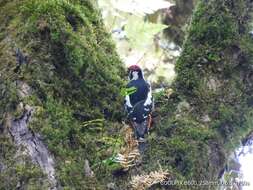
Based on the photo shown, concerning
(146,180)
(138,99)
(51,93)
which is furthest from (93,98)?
(146,180)

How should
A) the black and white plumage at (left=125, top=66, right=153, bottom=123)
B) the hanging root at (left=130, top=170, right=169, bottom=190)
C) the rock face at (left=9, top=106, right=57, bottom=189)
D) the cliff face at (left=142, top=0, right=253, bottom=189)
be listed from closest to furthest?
the rock face at (left=9, top=106, right=57, bottom=189)
the hanging root at (left=130, top=170, right=169, bottom=190)
the cliff face at (left=142, top=0, right=253, bottom=189)
the black and white plumage at (left=125, top=66, right=153, bottom=123)

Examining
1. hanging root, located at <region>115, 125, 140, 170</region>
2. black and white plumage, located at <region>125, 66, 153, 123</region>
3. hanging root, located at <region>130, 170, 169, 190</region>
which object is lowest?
hanging root, located at <region>130, 170, 169, 190</region>

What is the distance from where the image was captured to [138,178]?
7.77ft

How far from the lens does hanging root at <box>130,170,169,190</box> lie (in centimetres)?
234

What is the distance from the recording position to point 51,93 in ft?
7.95

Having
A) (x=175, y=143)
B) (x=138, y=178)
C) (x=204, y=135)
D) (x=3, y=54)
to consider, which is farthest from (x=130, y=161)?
(x=3, y=54)

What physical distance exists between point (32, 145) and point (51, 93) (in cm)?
34

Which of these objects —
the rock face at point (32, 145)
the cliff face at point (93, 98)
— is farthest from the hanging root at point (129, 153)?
the rock face at point (32, 145)

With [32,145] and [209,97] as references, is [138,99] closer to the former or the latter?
[209,97]

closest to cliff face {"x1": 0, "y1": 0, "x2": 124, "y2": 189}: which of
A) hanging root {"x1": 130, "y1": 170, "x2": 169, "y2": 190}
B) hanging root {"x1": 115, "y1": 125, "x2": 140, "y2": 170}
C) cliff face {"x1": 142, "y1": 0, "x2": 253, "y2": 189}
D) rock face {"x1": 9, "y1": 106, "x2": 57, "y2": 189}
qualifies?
rock face {"x1": 9, "y1": 106, "x2": 57, "y2": 189}

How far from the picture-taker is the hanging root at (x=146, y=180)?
2.34 metres

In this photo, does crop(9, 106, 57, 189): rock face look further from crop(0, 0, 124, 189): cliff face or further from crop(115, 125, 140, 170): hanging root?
crop(115, 125, 140, 170): hanging root

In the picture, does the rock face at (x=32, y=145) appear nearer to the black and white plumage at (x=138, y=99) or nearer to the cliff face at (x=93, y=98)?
the cliff face at (x=93, y=98)

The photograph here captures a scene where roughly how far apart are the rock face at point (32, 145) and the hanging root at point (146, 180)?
43 cm
